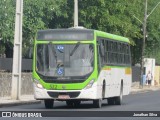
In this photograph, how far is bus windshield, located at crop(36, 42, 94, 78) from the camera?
31.8m

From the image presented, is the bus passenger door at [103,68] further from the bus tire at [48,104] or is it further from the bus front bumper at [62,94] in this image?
the bus tire at [48,104]

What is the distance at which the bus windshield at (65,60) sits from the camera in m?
31.8

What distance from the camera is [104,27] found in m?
59.8

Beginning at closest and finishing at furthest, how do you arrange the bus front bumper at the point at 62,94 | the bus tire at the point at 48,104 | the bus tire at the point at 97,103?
the bus front bumper at the point at 62,94 < the bus tire at the point at 48,104 < the bus tire at the point at 97,103

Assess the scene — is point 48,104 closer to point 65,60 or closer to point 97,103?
point 97,103

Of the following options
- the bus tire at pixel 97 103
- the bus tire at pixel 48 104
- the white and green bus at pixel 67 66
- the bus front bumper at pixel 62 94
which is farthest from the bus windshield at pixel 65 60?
the bus tire at pixel 97 103

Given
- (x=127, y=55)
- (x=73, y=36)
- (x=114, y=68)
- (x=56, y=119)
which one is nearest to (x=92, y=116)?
(x=56, y=119)

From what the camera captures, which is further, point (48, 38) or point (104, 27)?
point (104, 27)

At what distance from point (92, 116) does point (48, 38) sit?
7.54 metres

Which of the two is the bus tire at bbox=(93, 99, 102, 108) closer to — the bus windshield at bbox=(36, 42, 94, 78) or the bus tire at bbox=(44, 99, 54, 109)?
the bus windshield at bbox=(36, 42, 94, 78)

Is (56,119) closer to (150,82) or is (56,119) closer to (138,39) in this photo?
(138,39)

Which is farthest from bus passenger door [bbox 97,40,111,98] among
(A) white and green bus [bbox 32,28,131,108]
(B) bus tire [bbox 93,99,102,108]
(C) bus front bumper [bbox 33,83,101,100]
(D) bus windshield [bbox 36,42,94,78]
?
(C) bus front bumper [bbox 33,83,101,100]

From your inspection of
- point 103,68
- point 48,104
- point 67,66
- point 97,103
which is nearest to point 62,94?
point 67,66

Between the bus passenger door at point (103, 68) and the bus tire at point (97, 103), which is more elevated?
the bus passenger door at point (103, 68)
